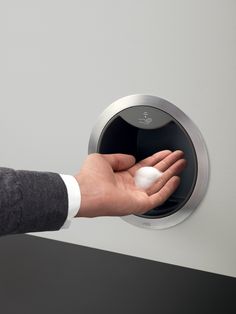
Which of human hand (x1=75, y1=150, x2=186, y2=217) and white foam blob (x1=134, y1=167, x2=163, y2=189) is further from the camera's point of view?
white foam blob (x1=134, y1=167, x2=163, y2=189)

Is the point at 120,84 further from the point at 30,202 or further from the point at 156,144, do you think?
the point at 30,202

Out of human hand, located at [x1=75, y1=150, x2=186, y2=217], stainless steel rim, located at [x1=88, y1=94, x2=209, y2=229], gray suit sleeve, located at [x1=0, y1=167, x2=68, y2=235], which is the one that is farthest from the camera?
stainless steel rim, located at [x1=88, y1=94, x2=209, y2=229]

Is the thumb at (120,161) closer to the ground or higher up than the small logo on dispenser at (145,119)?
closer to the ground

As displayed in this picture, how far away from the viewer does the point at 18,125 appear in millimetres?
1049

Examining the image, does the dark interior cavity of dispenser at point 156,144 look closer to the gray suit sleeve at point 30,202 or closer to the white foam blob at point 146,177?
the white foam blob at point 146,177

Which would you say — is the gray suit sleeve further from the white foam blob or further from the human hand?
the white foam blob

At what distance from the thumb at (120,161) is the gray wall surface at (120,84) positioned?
12cm

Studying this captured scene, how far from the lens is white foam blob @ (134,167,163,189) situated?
32.8 inches

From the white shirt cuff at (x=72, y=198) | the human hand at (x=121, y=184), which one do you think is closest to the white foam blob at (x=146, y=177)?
the human hand at (x=121, y=184)

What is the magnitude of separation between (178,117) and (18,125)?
1.49 ft

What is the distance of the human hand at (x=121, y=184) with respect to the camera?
676 mm

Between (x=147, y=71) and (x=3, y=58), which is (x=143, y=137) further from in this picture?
(x=3, y=58)

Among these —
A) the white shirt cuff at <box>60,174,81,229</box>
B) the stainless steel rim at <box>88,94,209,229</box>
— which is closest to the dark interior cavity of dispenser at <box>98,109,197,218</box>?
the stainless steel rim at <box>88,94,209,229</box>

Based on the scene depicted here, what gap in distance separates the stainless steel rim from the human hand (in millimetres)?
54
